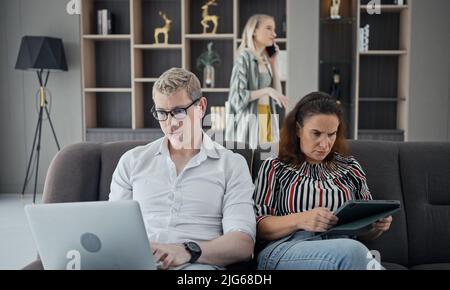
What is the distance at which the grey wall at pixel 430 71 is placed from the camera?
388cm

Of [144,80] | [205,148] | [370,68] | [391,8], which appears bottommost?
[205,148]

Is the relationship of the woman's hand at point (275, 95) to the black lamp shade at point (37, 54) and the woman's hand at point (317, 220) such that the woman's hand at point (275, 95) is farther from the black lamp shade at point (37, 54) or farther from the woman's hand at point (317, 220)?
the black lamp shade at point (37, 54)

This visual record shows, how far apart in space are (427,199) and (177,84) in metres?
0.97

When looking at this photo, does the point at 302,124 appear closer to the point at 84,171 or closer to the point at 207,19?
the point at 84,171

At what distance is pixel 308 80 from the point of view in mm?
3896

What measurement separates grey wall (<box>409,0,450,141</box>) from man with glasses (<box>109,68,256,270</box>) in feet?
9.55

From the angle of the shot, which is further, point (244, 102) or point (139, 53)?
point (139, 53)

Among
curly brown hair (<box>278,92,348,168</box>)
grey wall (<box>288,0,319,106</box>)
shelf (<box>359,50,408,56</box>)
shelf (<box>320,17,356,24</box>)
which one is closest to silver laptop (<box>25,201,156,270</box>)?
curly brown hair (<box>278,92,348,168</box>)

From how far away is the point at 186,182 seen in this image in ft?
4.73

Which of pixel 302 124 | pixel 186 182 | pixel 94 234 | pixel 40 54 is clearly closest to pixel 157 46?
pixel 40 54

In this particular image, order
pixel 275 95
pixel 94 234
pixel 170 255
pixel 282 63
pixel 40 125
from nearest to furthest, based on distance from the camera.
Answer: pixel 94 234
pixel 170 255
pixel 275 95
pixel 282 63
pixel 40 125

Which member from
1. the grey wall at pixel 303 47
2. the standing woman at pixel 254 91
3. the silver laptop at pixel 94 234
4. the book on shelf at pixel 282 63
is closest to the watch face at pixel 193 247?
the silver laptop at pixel 94 234

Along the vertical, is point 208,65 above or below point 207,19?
below

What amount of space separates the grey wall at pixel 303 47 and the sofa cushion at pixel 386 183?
2175mm
